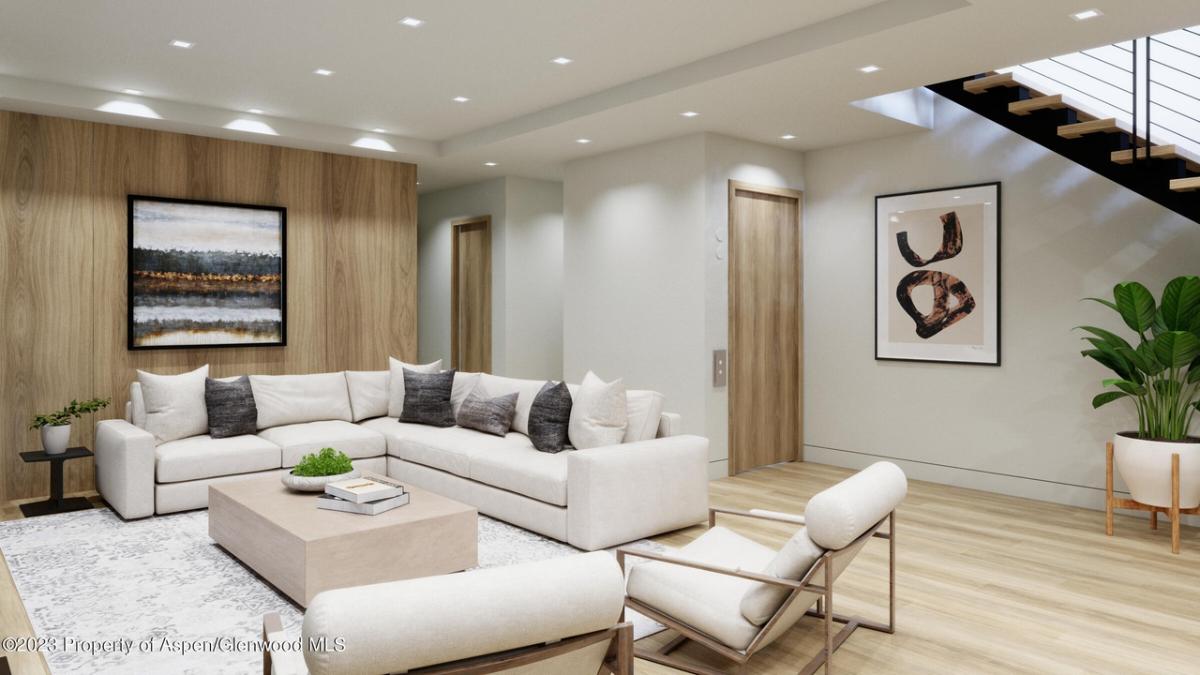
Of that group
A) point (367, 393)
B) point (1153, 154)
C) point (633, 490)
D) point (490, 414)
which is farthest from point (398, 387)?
point (1153, 154)

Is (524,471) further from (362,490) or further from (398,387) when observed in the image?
(398,387)

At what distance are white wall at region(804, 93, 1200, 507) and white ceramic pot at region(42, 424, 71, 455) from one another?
18.5ft

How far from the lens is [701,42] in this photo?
4574mm

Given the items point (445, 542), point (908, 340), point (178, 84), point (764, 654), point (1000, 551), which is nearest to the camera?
point (764, 654)

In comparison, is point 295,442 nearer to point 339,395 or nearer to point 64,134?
point 339,395

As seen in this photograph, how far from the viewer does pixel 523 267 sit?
8.55 metres

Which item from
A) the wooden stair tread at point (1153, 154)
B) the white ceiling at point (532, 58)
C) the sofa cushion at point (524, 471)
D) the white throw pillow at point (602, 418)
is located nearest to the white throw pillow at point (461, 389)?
the sofa cushion at point (524, 471)

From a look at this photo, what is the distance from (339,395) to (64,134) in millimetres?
2692

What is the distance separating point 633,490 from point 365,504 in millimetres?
1418

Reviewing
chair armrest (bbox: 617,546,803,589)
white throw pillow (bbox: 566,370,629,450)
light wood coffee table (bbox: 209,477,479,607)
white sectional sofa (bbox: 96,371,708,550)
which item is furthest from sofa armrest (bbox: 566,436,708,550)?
chair armrest (bbox: 617,546,803,589)

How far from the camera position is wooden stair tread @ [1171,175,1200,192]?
4.28 meters

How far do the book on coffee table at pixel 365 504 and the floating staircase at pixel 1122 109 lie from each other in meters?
4.43

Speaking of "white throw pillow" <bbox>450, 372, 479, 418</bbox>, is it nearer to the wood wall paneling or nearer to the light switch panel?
the wood wall paneling

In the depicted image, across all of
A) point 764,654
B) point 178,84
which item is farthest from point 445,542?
point 178,84
